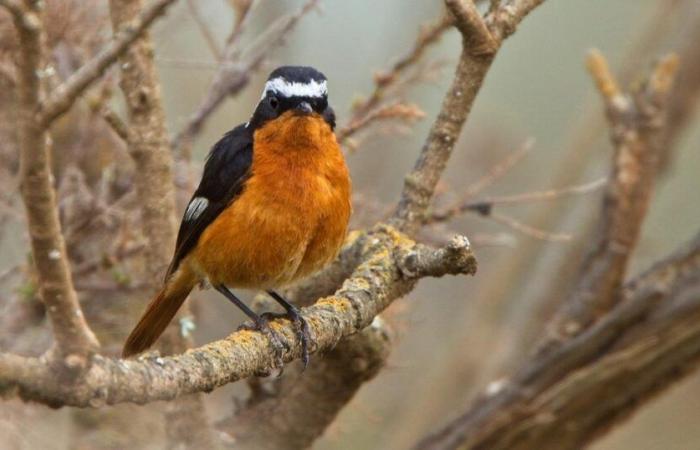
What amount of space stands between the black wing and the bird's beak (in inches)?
9.9

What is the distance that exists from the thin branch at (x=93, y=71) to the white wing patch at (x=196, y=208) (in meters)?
1.94

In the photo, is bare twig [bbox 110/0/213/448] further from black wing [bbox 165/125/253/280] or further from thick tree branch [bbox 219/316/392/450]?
thick tree branch [bbox 219/316/392/450]

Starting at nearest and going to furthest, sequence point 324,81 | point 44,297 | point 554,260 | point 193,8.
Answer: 1. point 44,297
2. point 324,81
3. point 193,8
4. point 554,260

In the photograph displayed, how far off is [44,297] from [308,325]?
4.23 ft

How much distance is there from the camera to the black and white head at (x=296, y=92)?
418 cm

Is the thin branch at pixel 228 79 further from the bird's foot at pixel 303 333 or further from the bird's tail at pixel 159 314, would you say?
the bird's foot at pixel 303 333

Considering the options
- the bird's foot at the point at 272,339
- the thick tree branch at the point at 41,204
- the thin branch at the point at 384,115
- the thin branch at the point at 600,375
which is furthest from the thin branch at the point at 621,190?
the thick tree branch at the point at 41,204

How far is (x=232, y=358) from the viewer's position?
2.99m

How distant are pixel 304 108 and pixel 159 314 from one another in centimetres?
99

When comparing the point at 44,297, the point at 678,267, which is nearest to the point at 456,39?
the point at 678,267

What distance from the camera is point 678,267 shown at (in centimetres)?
507

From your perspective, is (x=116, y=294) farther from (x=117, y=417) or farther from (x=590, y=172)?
(x=590, y=172)

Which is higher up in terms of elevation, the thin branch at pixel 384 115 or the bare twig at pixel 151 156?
the thin branch at pixel 384 115

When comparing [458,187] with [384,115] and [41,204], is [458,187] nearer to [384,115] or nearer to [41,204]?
[384,115]
